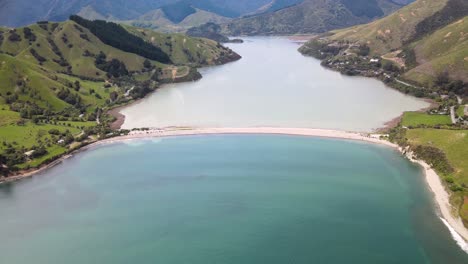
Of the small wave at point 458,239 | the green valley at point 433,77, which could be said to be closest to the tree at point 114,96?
the green valley at point 433,77

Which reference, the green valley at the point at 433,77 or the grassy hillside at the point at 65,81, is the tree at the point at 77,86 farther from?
the green valley at the point at 433,77

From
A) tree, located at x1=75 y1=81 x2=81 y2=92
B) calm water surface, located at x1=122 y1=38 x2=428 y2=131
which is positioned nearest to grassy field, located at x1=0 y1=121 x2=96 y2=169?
calm water surface, located at x1=122 y1=38 x2=428 y2=131

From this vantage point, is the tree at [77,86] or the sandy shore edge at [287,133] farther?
the tree at [77,86]

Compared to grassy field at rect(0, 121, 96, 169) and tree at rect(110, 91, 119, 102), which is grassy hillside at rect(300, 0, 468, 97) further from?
grassy field at rect(0, 121, 96, 169)

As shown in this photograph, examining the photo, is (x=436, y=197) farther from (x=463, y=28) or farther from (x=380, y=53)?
(x=380, y=53)

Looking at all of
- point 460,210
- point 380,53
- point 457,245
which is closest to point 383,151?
point 460,210

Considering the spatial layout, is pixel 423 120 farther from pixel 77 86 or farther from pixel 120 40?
pixel 120 40
